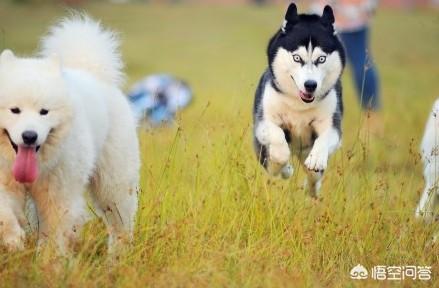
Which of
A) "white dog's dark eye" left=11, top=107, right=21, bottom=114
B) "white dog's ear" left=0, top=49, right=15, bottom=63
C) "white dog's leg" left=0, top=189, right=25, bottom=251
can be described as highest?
"white dog's ear" left=0, top=49, right=15, bottom=63

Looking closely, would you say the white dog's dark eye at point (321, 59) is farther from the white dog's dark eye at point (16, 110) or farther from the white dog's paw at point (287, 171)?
the white dog's dark eye at point (16, 110)

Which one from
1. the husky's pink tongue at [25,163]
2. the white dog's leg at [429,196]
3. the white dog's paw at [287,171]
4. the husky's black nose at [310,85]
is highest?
the husky's black nose at [310,85]

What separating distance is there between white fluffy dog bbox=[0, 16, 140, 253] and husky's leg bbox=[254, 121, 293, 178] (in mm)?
818

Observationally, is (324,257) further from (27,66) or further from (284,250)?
(27,66)

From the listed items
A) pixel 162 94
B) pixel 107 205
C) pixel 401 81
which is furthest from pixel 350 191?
pixel 401 81

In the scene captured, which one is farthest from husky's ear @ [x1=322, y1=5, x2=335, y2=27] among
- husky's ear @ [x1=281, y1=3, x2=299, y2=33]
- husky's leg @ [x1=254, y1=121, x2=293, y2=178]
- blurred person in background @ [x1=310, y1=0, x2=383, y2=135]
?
blurred person in background @ [x1=310, y1=0, x2=383, y2=135]

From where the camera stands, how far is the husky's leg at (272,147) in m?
5.49

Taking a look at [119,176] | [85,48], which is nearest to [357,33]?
[85,48]

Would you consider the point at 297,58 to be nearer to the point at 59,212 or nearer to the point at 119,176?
the point at 119,176

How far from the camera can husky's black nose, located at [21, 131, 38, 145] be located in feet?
13.3

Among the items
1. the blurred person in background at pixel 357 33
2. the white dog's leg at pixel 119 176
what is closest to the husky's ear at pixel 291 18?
the white dog's leg at pixel 119 176

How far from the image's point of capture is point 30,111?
13.5 ft

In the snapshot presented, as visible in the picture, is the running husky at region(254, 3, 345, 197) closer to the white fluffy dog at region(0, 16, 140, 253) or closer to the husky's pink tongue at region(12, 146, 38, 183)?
the white fluffy dog at region(0, 16, 140, 253)
